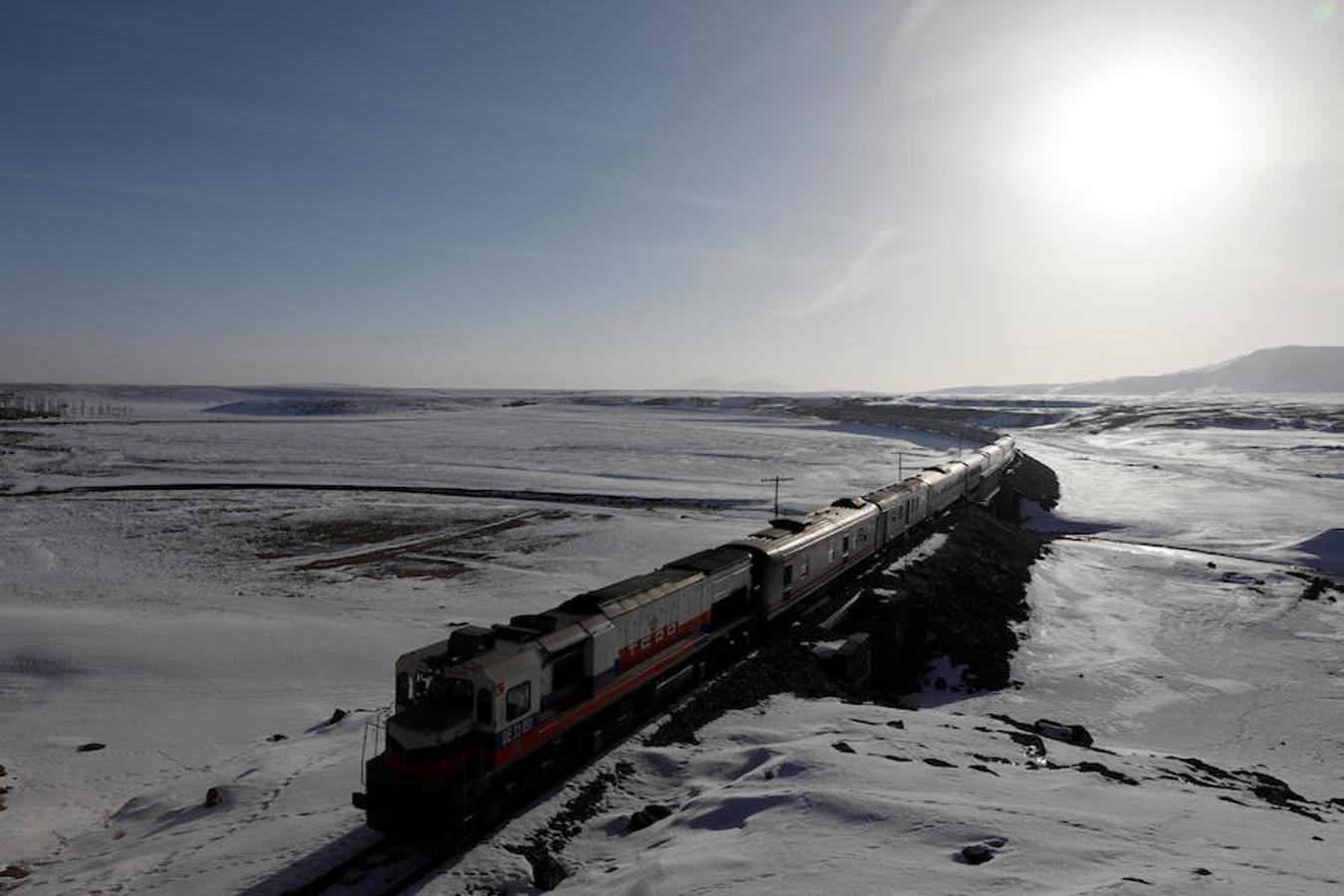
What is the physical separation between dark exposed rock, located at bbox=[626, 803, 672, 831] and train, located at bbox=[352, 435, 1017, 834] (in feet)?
7.04

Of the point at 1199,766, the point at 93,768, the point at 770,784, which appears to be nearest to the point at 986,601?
the point at 1199,766

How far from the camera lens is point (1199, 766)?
22156mm

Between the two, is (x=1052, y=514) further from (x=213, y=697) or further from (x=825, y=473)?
(x=213, y=697)

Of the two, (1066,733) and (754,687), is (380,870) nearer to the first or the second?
(754,687)

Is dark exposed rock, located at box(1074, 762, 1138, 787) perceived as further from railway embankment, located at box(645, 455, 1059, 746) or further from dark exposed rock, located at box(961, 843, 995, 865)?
dark exposed rock, located at box(961, 843, 995, 865)

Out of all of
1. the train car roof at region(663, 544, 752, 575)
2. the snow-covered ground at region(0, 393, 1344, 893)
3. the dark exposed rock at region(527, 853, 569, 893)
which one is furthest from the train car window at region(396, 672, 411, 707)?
the train car roof at region(663, 544, 752, 575)

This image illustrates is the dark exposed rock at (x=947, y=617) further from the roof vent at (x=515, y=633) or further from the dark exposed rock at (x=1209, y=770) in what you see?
the roof vent at (x=515, y=633)

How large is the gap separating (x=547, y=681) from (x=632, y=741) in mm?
4260

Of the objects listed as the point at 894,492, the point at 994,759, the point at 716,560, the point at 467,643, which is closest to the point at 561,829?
the point at 467,643

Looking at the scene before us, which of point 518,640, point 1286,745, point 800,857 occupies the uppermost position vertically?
point 518,640

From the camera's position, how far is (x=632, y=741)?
743 inches

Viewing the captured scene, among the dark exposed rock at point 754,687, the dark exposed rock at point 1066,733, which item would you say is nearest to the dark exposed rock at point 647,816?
the dark exposed rock at point 754,687

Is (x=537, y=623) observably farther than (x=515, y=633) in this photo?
Yes

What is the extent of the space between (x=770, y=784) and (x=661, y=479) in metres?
64.5
